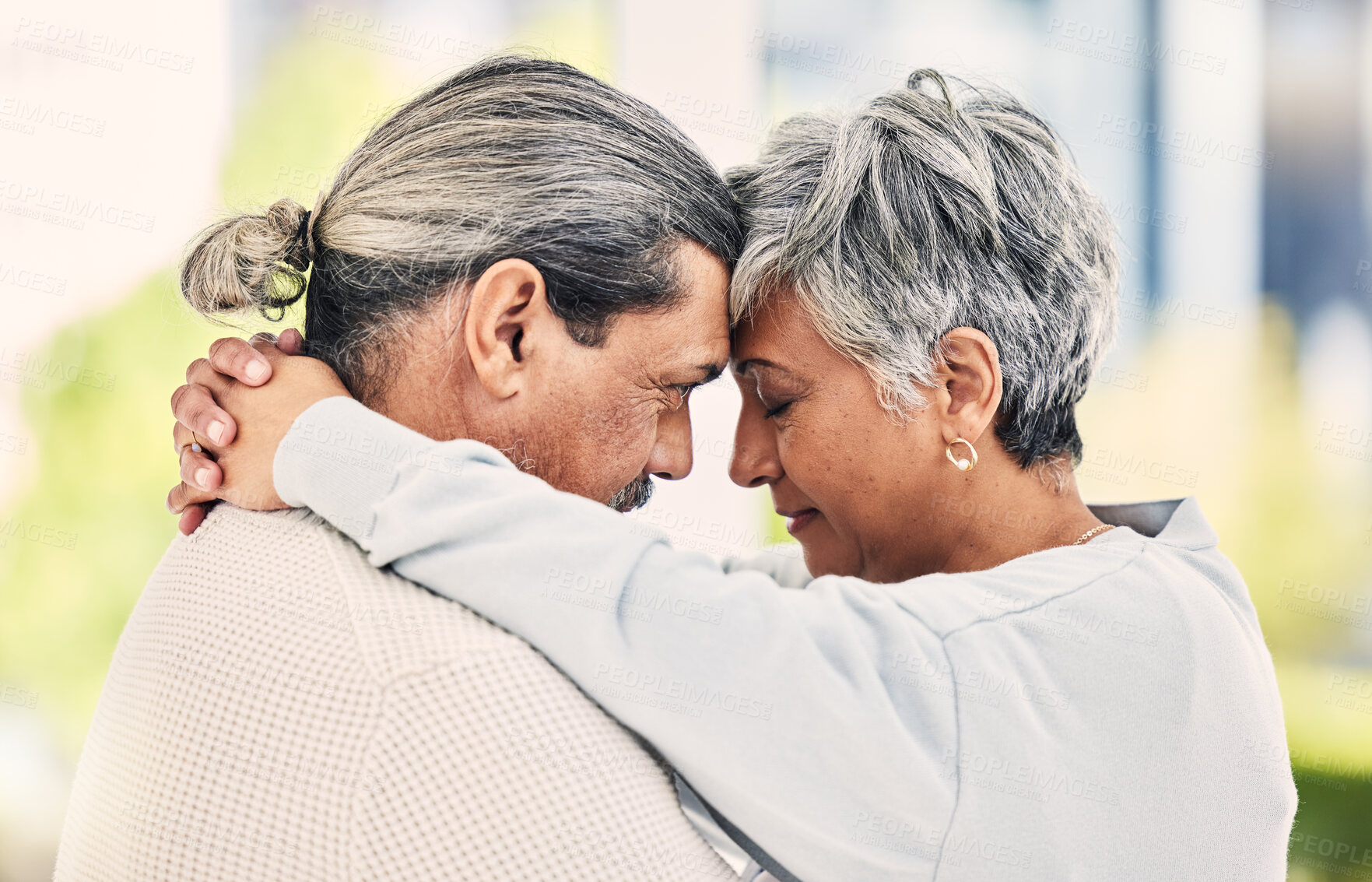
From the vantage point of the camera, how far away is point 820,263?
1396mm

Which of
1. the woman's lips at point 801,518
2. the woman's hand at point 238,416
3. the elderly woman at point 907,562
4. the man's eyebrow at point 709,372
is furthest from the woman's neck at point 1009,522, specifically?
the woman's hand at point 238,416

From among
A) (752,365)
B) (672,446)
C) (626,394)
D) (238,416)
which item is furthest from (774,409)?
(238,416)

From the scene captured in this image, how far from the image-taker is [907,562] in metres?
1.55

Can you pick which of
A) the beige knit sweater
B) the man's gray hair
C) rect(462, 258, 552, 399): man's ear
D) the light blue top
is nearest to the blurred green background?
the man's gray hair

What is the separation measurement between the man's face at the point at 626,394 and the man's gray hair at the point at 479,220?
31mm

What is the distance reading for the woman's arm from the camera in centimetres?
98

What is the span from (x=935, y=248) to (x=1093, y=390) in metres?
2.19

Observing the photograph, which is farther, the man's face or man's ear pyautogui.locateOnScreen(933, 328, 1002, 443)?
man's ear pyautogui.locateOnScreen(933, 328, 1002, 443)

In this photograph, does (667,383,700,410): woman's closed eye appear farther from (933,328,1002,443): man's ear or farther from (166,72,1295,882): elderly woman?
(933,328,1002,443): man's ear

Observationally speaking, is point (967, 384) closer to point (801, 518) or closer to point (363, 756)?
point (801, 518)

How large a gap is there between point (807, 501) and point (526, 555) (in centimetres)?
70

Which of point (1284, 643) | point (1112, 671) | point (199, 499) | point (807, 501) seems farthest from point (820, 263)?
point (1284, 643)

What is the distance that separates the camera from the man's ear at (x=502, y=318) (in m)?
1.23

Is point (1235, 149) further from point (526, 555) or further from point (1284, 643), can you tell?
point (526, 555)
